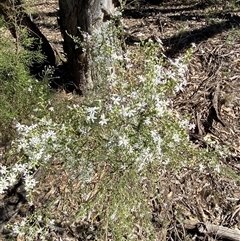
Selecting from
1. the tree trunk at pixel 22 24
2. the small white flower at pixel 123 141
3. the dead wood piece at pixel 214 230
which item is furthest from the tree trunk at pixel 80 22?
the dead wood piece at pixel 214 230

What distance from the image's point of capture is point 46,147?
80.9 inches

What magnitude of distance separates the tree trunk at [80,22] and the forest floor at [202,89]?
0.33 meters

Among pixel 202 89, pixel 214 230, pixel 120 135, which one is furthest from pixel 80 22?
pixel 214 230

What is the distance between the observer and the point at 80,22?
11.5 ft

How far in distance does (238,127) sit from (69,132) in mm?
2031

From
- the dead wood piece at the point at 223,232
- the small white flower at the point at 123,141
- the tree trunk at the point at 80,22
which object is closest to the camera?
the small white flower at the point at 123,141

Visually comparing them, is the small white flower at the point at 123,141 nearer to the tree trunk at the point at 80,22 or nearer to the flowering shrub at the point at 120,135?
the flowering shrub at the point at 120,135

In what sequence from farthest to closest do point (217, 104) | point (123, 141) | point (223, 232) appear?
point (217, 104), point (223, 232), point (123, 141)

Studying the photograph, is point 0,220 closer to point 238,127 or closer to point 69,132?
point 69,132

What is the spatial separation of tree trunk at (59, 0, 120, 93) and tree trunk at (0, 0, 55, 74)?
0.26m

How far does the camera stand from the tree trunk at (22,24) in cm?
364

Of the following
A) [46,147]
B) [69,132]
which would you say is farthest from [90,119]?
[46,147]

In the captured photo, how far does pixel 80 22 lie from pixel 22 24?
2.76 feet

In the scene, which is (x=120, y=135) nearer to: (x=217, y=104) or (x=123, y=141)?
(x=123, y=141)
